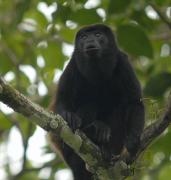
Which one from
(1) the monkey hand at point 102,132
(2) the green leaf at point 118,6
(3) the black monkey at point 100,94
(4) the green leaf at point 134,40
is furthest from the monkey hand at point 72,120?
(2) the green leaf at point 118,6

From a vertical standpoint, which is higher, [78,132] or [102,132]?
[78,132]

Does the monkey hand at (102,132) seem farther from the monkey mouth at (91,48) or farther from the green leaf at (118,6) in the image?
the green leaf at (118,6)

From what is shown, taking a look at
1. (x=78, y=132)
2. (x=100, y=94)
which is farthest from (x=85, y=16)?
(x=78, y=132)

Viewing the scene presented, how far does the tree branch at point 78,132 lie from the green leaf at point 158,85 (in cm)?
41

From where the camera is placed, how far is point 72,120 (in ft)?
13.8

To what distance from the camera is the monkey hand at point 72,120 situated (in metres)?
4.13

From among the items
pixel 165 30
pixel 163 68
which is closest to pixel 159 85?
pixel 163 68

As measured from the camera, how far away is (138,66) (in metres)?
6.16

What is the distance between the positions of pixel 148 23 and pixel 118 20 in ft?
0.86

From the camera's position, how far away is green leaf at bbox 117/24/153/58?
439 centimetres

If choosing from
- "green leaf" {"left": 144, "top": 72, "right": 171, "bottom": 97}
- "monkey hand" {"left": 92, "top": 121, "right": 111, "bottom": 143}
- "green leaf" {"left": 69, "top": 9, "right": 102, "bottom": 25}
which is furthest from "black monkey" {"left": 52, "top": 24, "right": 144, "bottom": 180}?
"green leaf" {"left": 144, "top": 72, "right": 171, "bottom": 97}

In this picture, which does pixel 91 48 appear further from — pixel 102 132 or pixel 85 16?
pixel 102 132

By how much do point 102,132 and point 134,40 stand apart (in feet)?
2.44

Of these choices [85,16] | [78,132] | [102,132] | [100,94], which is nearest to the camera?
[78,132]
